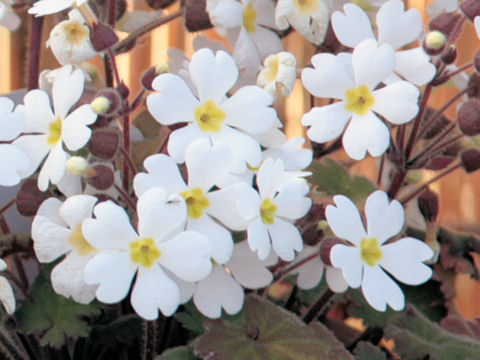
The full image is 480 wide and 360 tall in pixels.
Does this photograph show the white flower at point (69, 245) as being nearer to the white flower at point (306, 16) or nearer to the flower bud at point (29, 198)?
the flower bud at point (29, 198)

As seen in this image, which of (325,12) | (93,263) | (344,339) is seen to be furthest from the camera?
(344,339)

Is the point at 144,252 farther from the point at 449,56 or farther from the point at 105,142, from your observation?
the point at 449,56

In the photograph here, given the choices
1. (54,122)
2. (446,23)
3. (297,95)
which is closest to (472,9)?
(446,23)

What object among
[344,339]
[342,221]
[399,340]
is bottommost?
[344,339]

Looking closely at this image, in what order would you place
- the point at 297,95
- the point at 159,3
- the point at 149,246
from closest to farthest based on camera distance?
the point at 149,246, the point at 159,3, the point at 297,95

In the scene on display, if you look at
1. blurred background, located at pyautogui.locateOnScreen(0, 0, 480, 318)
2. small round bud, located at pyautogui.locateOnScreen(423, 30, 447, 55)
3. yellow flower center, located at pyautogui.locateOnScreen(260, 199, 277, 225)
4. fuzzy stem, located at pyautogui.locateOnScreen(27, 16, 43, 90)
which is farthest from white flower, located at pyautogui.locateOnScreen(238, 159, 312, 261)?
blurred background, located at pyautogui.locateOnScreen(0, 0, 480, 318)

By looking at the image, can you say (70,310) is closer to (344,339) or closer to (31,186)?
(31,186)

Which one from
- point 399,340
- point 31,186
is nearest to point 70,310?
point 31,186
